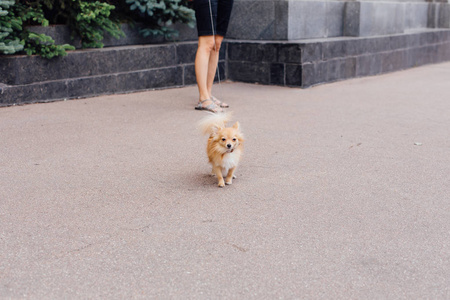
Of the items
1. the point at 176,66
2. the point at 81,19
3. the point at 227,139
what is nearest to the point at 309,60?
the point at 176,66

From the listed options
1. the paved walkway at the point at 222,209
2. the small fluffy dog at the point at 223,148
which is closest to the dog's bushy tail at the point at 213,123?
the small fluffy dog at the point at 223,148

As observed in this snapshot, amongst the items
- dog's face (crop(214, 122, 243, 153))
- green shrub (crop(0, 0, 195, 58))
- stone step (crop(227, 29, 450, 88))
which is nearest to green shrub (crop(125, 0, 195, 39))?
green shrub (crop(0, 0, 195, 58))

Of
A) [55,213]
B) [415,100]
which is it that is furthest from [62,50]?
[415,100]

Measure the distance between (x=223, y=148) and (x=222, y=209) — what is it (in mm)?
544

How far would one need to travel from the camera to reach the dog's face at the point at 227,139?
390 cm

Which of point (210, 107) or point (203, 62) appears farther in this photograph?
point (203, 62)

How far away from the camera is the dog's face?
390 centimetres

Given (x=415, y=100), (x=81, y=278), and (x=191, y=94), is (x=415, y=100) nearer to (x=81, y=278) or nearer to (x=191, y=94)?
(x=191, y=94)

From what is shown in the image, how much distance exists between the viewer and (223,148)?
3.93 m

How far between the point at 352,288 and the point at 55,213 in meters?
1.85

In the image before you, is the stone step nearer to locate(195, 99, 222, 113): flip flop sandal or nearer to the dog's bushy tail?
locate(195, 99, 222, 113): flip flop sandal

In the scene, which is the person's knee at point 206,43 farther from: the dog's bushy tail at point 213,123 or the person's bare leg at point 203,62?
the dog's bushy tail at point 213,123

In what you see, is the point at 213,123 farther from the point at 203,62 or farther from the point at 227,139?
the point at 203,62

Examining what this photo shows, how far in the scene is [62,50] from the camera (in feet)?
23.7
